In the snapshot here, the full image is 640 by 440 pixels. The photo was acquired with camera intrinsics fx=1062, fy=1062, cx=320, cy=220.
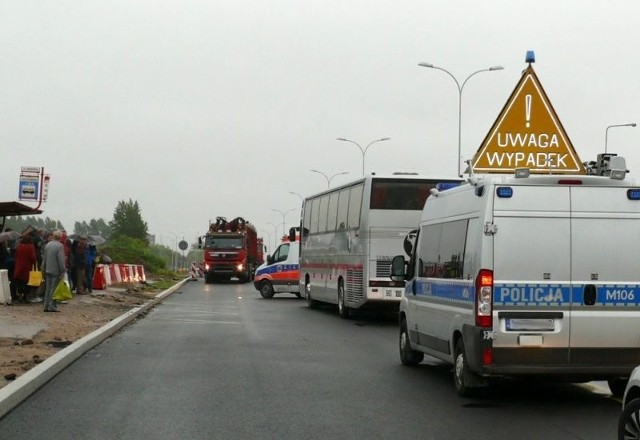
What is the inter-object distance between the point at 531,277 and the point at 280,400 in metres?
2.78

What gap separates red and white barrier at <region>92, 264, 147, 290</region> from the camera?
117 ft

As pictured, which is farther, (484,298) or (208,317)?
(208,317)

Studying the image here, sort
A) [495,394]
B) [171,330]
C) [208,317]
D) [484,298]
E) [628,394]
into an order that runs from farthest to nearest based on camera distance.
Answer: [208,317] < [171,330] < [495,394] < [484,298] < [628,394]

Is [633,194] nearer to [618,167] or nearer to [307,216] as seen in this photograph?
[618,167]

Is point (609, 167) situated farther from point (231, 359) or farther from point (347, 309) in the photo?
point (347, 309)

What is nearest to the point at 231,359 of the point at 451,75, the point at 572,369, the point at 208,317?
the point at 572,369

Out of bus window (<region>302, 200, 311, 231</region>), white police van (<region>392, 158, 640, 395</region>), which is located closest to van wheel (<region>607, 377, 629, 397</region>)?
white police van (<region>392, 158, 640, 395</region>)

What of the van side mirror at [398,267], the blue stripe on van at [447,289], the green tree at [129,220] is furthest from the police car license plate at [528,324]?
the green tree at [129,220]

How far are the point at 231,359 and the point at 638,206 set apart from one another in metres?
6.39

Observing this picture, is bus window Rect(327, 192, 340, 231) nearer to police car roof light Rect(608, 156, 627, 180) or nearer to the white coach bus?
the white coach bus

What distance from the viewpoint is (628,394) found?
723 centimetres

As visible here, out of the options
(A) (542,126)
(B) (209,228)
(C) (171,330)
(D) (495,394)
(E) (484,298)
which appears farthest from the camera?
(B) (209,228)

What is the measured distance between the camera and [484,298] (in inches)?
A: 406

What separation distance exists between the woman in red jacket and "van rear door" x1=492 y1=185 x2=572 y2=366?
15876mm
